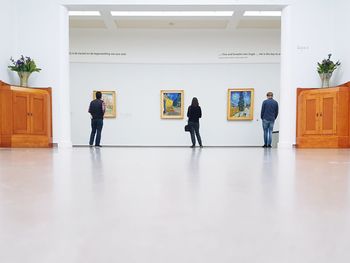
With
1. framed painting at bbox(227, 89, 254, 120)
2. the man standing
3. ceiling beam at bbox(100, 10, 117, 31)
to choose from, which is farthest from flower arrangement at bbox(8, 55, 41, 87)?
framed painting at bbox(227, 89, 254, 120)

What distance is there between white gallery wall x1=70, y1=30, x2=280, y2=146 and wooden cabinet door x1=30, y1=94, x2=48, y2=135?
5278mm

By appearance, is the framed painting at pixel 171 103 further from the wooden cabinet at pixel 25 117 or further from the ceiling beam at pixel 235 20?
the wooden cabinet at pixel 25 117

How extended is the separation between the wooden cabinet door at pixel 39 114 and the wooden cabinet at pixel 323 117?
7.57 meters

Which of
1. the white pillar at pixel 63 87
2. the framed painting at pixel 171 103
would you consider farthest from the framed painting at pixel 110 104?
the white pillar at pixel 63 87

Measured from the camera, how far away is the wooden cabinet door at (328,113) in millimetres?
8648

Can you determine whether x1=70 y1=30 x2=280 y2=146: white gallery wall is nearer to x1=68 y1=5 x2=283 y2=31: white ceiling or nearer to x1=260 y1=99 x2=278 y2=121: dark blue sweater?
x1=68 y1=5 x2=283 y2=31: white ceiling

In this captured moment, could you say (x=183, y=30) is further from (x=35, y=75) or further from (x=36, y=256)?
(x=36, y=256)

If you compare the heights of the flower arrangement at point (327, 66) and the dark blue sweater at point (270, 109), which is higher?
the flower arrangement at point (327, 66)

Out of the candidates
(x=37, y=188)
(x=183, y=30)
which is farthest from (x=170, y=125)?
(x=37, y=188)

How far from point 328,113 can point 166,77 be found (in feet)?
25.4

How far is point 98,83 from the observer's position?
14.5m

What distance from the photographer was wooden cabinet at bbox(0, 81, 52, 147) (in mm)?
8312

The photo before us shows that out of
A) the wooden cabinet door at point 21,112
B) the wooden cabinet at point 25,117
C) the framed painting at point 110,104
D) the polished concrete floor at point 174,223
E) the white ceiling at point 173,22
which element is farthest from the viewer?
the framed painting at point 110,104

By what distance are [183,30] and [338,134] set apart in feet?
27.8
